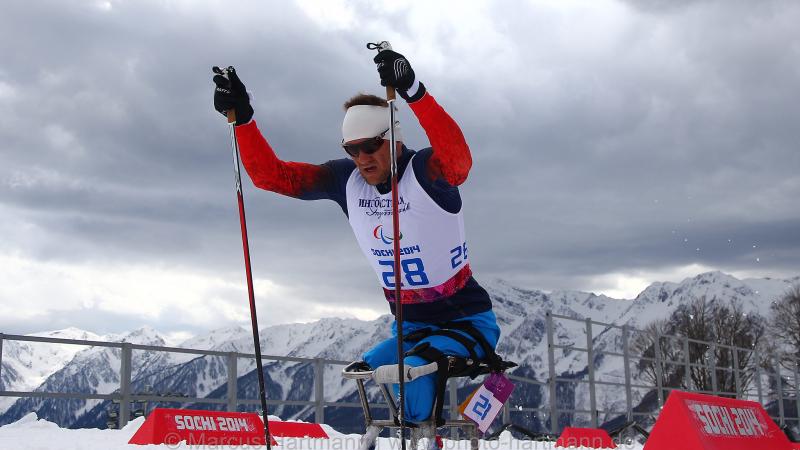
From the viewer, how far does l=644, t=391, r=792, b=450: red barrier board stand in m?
4.44

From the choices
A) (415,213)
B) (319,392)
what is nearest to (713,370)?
(319,392)

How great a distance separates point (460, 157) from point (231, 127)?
38.9 inches

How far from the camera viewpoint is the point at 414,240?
146 inches

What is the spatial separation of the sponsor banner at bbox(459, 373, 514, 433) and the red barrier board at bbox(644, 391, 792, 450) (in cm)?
121

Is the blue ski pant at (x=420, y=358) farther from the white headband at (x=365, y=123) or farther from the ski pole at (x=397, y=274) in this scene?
the white headband at (x=365, y=123)

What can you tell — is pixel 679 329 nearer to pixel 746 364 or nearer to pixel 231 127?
pixel 746 364

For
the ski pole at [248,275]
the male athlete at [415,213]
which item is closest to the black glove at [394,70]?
the male athlete at [415,213]

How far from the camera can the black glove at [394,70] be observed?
319cm

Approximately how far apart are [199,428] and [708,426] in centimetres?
333

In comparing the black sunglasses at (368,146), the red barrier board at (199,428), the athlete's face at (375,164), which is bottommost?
the red barrier board at (199,428)

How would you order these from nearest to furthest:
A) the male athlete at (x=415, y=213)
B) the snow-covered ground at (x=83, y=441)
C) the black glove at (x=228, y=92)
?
the male athlete at (x=415, y=213), the black glove at (x=228, y=92), the snow-covered ground at (x=83, y=441)

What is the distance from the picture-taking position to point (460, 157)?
11.3 feet

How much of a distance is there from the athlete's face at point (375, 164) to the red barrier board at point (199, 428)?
78.2 inches

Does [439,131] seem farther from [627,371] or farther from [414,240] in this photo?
[627,371]
